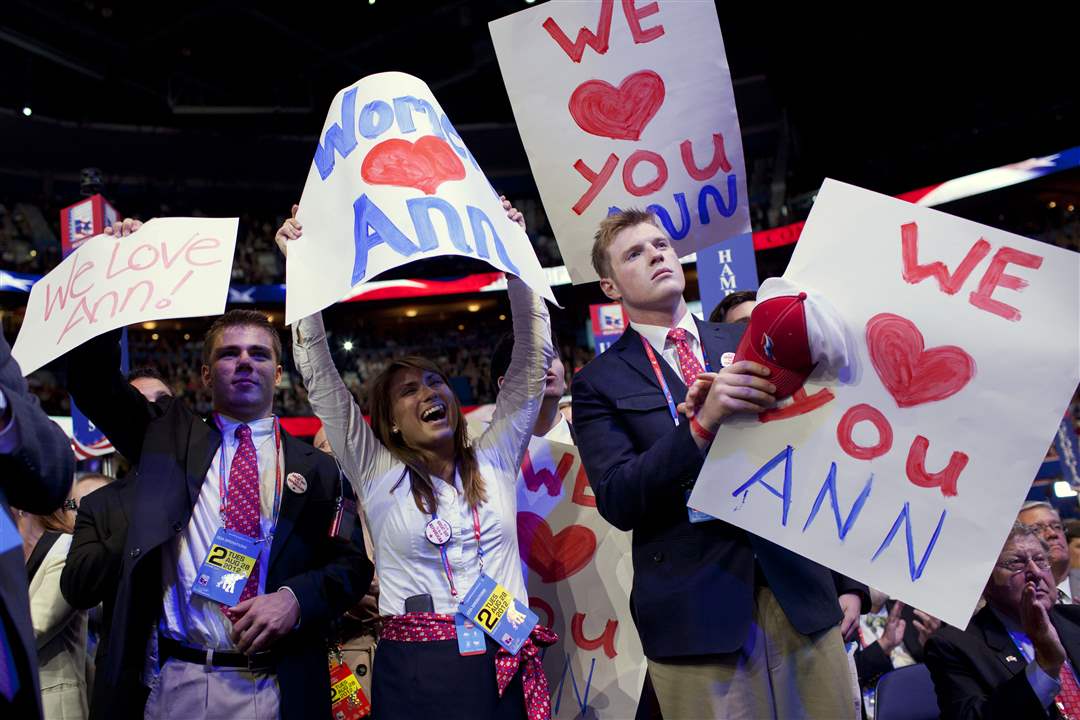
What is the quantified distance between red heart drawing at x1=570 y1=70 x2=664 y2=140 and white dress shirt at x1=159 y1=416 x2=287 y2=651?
4.16 ft

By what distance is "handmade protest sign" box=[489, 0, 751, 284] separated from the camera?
100.0 inches

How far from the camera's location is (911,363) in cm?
160

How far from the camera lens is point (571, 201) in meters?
2.56

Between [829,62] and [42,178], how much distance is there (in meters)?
14.6

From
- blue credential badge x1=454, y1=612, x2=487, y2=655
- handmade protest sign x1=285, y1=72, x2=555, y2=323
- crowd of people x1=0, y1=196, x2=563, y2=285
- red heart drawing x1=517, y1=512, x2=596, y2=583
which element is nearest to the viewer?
handmade protest sign x1=285, y1=72, x2=555, y2=323

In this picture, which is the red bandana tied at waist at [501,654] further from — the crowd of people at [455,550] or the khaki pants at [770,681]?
the khaki pants at [770,681]

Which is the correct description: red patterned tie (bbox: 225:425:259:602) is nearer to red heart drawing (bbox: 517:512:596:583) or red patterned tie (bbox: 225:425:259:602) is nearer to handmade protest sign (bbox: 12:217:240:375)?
handmade protest sign (bbox: 12:217:240:375)

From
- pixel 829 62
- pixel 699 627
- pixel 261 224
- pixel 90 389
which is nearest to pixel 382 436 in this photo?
pixel 90 389

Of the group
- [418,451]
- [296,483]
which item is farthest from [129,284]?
[418,451]

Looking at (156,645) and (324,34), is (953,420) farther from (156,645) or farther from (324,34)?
(324,34)

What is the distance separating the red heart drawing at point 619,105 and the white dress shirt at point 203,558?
127 cm

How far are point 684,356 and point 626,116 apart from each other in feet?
2.89

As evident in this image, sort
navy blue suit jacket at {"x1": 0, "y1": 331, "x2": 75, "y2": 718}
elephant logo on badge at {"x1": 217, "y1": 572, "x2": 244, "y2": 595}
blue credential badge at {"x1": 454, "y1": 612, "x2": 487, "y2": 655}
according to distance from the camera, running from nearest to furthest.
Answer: navy blue suit jacket at {"x1": 0, "y1": 331, "x2": 75, "y2": 718}
blue credential badge at {"x1": 454, "y1": 612, "x2": 487, "y2": 655}
elephant logo on badge at {"x1": 217, "y1": 572, "x2": 244, "y2": 595}

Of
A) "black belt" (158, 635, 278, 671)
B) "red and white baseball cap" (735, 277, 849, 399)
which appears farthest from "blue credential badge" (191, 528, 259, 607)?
"red and white baseball cap" (735, 277, 849, 399)
